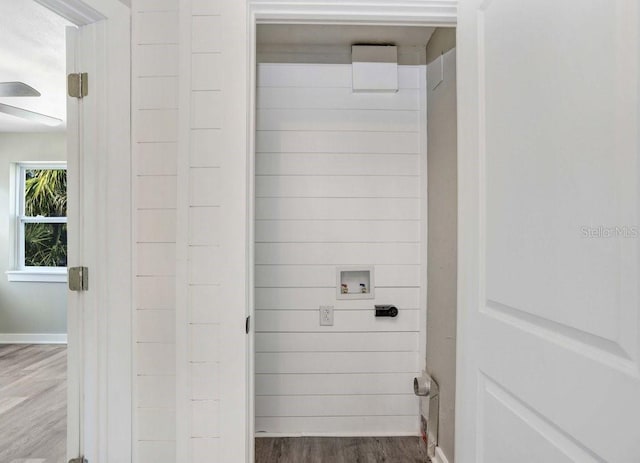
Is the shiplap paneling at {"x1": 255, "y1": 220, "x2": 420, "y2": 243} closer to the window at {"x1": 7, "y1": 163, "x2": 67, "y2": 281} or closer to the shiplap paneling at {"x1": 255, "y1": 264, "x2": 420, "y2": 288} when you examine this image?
the shiplap paneling at {"x1": 255, "y1": 264, "x2": 420, "y2": 288}

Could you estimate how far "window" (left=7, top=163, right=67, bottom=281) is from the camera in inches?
151

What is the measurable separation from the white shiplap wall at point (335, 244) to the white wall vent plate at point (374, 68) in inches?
2.8

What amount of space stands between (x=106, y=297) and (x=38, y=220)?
317 centimetres

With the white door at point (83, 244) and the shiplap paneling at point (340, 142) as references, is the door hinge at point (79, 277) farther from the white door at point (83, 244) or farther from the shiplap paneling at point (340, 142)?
the shiplap paneling at point (340, 142)

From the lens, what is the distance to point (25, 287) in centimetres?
386

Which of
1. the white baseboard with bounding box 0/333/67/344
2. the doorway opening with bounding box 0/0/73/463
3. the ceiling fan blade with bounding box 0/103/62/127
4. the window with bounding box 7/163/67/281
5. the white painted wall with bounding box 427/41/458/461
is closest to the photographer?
the white painted wall with bounding box 427/41/458/461

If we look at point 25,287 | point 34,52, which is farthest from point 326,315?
point 25,287

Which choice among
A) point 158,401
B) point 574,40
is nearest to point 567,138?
point 574,40

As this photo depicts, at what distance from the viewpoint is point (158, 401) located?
1.42m

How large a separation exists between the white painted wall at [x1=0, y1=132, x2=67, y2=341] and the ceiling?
9.49 ft

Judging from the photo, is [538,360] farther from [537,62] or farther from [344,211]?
[344,211]

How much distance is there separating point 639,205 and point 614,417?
36cm

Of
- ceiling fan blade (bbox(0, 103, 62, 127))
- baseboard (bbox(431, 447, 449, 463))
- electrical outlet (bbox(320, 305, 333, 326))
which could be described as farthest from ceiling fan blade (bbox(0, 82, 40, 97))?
A: baseboard (bbox(431, 447, 449, 463))

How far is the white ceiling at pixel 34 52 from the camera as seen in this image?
1993mm
